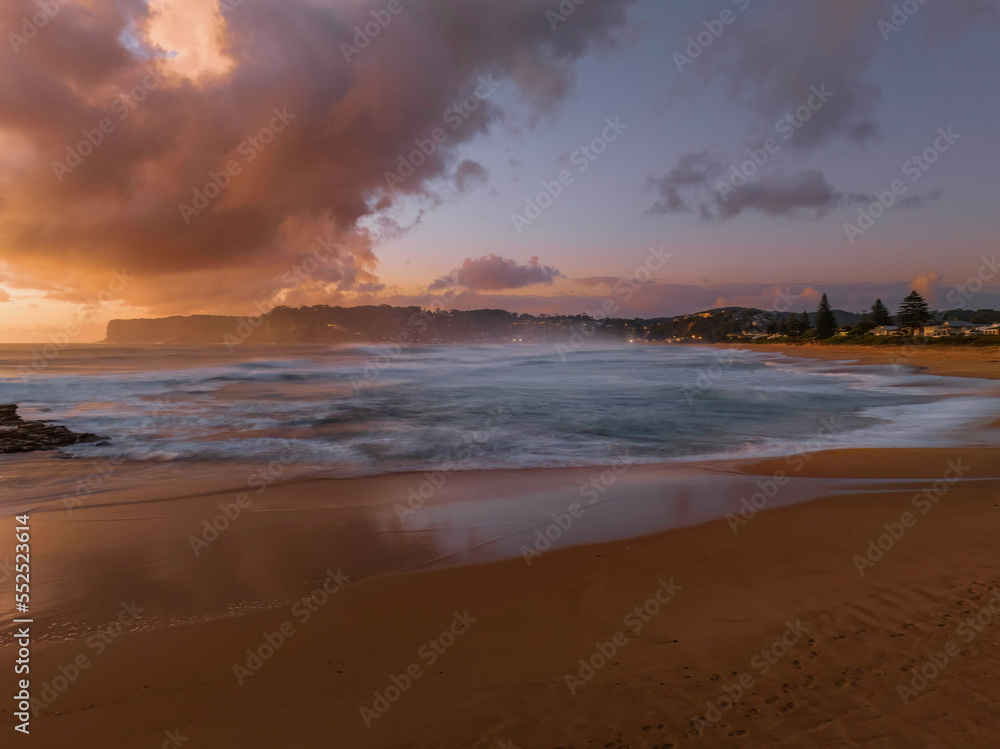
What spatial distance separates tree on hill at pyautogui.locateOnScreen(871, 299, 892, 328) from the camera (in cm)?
8819

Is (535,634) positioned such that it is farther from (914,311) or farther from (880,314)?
(880,314)

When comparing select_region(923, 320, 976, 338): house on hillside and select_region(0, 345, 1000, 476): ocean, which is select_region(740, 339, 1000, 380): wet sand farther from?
select_region(923, 320, 976, 338): house on hillside

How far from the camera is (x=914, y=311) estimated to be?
249 feet

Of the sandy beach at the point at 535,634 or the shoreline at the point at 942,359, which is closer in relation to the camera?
the sandy beach at the point at 535,634

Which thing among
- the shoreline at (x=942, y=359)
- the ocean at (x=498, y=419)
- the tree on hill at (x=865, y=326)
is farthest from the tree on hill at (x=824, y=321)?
the ocean at (x=498, y=419)

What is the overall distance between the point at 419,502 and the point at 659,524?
3611 mm

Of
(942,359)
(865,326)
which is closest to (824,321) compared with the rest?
(865,326)

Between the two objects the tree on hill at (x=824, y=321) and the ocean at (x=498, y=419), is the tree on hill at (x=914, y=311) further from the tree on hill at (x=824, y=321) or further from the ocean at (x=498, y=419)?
the ocean at (x=498, y=419)

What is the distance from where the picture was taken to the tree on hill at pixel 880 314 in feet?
289

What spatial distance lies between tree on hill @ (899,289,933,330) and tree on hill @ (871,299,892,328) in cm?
1106

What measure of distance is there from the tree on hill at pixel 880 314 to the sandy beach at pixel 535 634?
101 m

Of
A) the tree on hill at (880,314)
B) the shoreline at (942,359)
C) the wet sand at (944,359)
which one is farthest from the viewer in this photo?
the tree on hill at (880,314)

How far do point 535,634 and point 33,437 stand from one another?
48.5ft

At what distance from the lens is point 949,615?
384 centimetres
